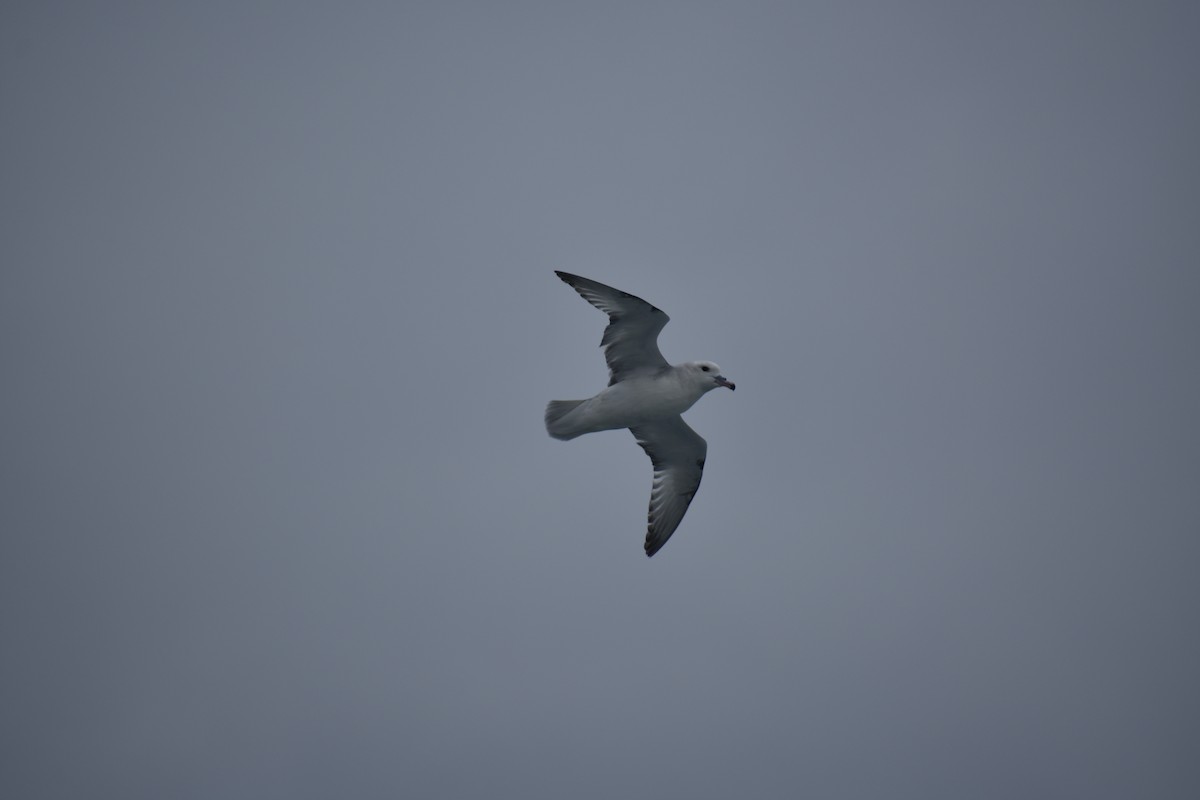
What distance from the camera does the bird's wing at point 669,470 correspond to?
16.6 meters

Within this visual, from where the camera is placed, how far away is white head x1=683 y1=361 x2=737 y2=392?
15.0m

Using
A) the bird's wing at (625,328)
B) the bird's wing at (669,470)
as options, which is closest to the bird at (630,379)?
the bird's wing at (625,328)

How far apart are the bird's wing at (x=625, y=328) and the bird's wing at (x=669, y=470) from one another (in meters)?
1.49

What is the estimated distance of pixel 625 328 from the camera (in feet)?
48.5

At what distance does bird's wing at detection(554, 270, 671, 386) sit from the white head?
17.5 inches

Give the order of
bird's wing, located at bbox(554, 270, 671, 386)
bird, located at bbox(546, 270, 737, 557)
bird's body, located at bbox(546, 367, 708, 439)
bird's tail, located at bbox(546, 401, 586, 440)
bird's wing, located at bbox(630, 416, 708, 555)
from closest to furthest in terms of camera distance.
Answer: bird's wing, located at bbox(554, 270, 671, 386), bird, located at bbox(546, 270, 737, 557), bird's body, located at bbox(546, 367, 708, 439), bird's tail, located at bbox(546, 401, 586, 440), bird's wing, located at bbox(630, 416, 708, 555)

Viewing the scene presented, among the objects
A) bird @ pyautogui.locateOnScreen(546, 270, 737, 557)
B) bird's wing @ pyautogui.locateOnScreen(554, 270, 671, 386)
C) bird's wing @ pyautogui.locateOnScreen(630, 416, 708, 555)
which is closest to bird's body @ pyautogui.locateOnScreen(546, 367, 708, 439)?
bird @ pyautogui.locateOnScreen(546, 270, 737, 557)

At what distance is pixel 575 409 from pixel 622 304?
1.83 metres

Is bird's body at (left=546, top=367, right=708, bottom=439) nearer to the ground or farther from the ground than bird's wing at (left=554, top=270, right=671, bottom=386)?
nearer to the ground

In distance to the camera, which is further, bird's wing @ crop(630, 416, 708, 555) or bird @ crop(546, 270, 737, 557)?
bird's wing @ crop(630, 416, 708, 555)

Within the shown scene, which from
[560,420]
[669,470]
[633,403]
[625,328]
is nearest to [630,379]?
[633,403]

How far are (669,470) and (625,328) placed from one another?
3.21 m

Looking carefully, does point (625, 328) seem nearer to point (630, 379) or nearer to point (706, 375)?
point (630, 379)

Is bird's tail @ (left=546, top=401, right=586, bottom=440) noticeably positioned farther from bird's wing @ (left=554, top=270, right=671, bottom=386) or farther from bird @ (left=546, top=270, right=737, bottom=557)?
bird's wing @ (left=554, top=270, right=671, bottom=386)
